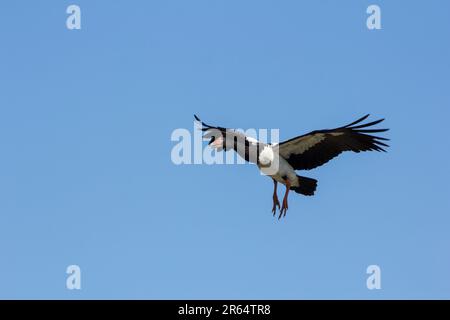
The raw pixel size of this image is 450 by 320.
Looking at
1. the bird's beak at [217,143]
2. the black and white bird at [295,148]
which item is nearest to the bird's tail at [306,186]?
the black and white bird at [295,148]

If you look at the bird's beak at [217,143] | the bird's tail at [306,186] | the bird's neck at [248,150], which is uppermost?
the bird's beak at [217,143]

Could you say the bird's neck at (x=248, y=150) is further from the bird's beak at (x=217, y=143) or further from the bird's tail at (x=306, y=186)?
the bird's tail at (x=306, y=186)

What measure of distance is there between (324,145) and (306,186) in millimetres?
1073

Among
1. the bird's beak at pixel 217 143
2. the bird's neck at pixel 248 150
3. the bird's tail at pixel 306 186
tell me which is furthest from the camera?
the bird's tail at pixel 306 186

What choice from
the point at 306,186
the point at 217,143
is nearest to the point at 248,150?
the point at 217,143

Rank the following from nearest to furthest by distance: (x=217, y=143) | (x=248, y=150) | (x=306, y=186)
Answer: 1. (x=248, y=150)
2. (x=217, y=143)
3. (x=306, y=186)

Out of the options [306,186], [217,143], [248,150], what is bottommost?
[306,186]

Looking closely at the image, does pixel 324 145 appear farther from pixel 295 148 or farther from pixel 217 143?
pixel 217 143

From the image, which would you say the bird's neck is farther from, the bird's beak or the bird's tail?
the bird's tail

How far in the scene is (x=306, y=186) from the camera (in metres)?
19.4

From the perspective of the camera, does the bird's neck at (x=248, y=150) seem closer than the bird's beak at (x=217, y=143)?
Yes

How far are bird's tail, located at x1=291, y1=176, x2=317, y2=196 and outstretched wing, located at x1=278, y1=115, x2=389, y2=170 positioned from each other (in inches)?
19.5

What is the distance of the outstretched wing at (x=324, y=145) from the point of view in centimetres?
1903
